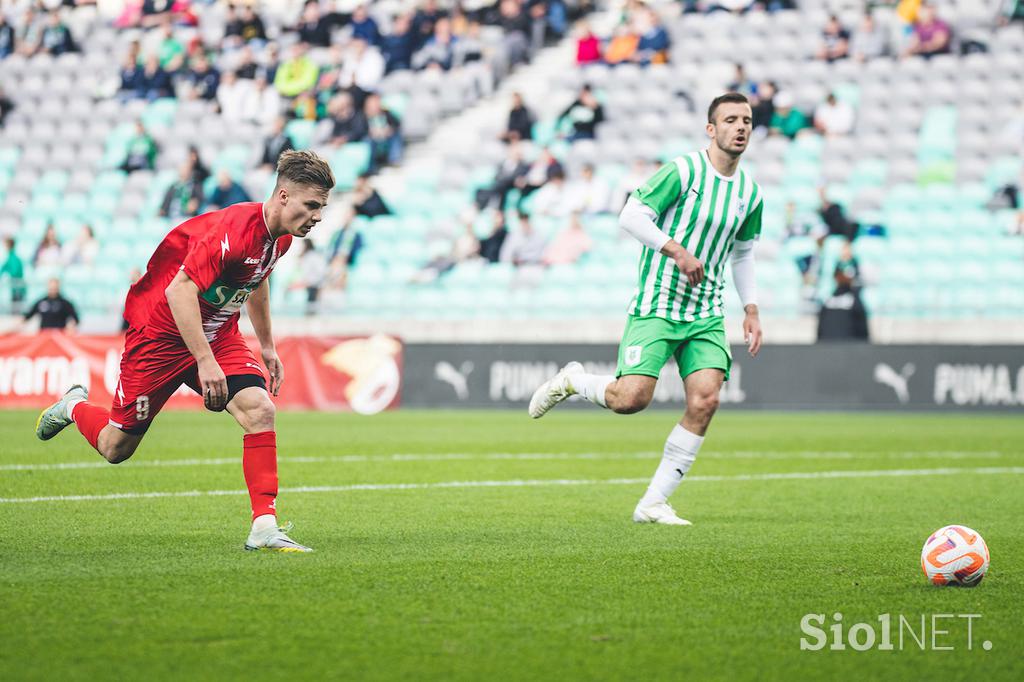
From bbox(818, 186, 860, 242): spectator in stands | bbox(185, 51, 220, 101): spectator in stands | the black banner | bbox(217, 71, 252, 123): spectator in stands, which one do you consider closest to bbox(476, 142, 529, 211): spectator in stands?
the black banner

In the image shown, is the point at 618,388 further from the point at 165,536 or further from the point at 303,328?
the point at 303,328

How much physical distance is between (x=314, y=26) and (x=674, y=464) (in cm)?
2003

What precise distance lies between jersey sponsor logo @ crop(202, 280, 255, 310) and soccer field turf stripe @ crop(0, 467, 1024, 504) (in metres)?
2.21

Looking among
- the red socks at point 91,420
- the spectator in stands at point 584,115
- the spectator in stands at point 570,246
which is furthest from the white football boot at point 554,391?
the spectator in stands at point 584,115

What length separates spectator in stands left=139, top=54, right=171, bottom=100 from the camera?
2602 centimetres

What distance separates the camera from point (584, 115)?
22.0 meters

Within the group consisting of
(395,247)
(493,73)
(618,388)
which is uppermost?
(493,73)

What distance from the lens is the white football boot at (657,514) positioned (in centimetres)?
721

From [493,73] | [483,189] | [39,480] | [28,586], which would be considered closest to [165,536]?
[28,586]

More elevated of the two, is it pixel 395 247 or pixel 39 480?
pixel 395 247

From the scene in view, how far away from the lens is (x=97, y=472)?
31.0 feet

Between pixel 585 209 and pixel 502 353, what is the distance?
3141 mm

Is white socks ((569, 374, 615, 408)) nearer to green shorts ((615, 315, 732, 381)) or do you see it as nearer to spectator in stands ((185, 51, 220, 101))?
green shorts ((615, 315, 732, 381))

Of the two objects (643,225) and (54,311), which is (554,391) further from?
(54,311)
